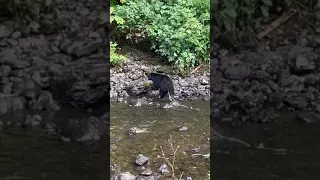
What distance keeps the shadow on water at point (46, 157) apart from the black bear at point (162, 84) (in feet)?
3.14

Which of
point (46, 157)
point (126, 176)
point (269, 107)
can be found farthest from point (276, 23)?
point (46, 157)

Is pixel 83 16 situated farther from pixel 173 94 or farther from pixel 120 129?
pixel 173 94

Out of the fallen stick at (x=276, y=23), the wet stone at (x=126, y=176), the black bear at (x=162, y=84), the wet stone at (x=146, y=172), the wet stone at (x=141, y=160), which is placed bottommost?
the wet stone at (x=126, y=176)

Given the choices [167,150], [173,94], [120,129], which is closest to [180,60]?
[173,94]

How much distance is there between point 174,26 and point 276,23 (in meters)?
1.08

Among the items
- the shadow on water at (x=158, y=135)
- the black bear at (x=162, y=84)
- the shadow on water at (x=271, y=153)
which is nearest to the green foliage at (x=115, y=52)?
the black bear at (x=162, y=84)

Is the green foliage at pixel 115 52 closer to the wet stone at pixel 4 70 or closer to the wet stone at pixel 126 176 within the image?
the wet stone at pixel 4 70

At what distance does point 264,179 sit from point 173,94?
3.47 ft

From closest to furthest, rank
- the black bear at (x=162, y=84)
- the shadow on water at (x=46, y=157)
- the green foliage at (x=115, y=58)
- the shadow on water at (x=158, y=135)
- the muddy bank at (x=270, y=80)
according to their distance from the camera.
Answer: the shadow on water at (x=46, y=157)
the shadow on water at (x=158, y=135)
the muddy bank at (x=270, y=80)
the black bear at (x=162, y=84)
the green foliage at (x=115, y=58)

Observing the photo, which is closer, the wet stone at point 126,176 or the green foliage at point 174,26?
the wet stone at point 126,176

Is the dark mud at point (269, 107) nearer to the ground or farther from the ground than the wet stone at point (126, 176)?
farther from the ground

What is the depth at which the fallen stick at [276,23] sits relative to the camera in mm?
1831

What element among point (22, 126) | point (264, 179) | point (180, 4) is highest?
point (180, 4)

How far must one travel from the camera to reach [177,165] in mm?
1541
